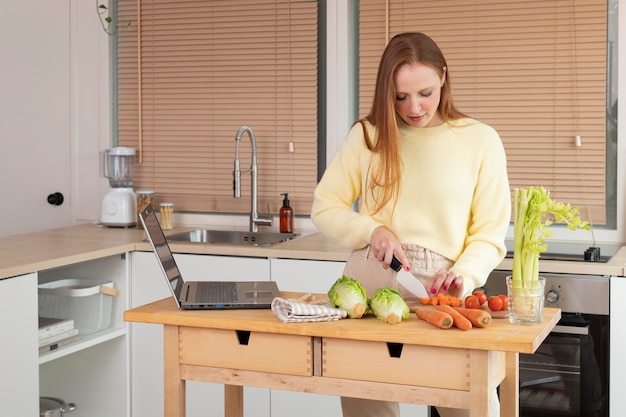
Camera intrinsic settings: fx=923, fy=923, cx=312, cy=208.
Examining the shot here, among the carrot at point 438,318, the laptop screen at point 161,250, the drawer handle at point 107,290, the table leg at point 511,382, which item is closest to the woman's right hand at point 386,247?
the carrot at point 438,318

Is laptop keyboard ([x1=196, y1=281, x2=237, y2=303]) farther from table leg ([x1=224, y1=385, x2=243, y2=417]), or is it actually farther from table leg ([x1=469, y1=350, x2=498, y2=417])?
table leg ([x1=469, y1=350, x2=498, y2=417])

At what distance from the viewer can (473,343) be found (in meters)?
1.97

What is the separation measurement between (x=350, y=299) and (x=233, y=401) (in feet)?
2.13

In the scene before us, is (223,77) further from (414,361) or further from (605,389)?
(414,361)

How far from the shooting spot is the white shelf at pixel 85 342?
11.0 feet

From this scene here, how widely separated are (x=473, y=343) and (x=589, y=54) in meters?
2.01

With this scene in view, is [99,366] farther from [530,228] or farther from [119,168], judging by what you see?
[530,228]

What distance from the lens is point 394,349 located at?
209cm

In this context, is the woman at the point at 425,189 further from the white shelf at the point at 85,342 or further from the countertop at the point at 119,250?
the white shelf at the point at 85,342

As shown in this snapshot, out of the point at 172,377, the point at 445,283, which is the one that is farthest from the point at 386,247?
the point at 172,377

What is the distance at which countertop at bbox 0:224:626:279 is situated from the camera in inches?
123

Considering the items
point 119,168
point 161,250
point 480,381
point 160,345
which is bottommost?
point 160,345

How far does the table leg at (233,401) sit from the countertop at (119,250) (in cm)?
92

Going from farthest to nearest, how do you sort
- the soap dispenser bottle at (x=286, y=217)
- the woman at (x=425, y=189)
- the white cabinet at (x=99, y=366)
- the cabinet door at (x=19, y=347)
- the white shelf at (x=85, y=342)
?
the soap dispenser bottle at (x=286, y=217) < the white cabinet at (x=99, y=366) < the white shelf at (x=85, y=342) < the cabinet door at (x=19, y=347) < the woman at (x=425, y=189)
